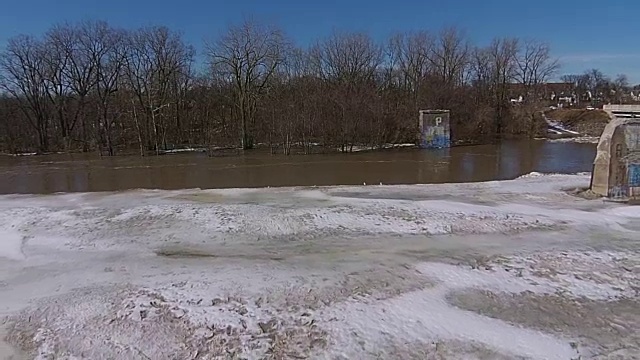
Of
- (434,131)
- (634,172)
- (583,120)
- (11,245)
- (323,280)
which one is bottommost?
(323,280)

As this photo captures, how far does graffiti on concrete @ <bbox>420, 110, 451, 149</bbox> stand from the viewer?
30.9 metres

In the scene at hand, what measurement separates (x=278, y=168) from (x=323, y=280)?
15.0m

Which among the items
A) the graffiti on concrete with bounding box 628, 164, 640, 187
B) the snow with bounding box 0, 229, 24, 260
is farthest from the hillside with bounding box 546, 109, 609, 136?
the snow with bounding box 0, 229, 24, 260

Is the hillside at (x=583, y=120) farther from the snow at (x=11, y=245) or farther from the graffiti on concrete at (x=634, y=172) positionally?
the snow at (x=11, y=245)

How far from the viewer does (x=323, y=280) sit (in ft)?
20.8

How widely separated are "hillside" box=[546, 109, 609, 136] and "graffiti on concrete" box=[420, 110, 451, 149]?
18386mm

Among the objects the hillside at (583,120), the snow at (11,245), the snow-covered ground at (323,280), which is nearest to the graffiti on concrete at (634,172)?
the snow-covered ground at (323,280)

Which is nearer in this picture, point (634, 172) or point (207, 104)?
point (634, 172)

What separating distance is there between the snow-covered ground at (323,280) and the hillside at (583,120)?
128ft

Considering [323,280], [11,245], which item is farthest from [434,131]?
[11,245]

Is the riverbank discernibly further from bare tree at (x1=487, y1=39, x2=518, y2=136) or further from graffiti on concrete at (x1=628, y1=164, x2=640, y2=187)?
graffiti on concrete at (x1=628, y1=164, x2=640, y2=187)

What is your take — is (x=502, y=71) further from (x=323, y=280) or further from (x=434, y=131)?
(x=323, y=280)

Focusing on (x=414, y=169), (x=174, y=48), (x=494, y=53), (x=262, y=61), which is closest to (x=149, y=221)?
(x=414, y=169)

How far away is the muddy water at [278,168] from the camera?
17.3 meters
